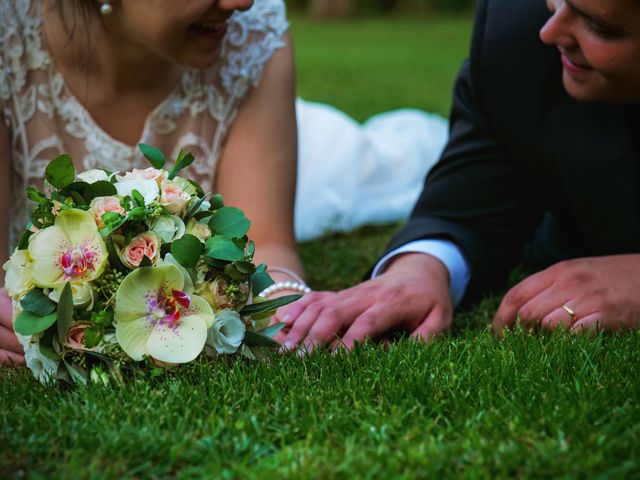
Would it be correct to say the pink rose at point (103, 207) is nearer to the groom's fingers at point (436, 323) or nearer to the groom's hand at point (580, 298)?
the groom's fingers at point (436, 323)

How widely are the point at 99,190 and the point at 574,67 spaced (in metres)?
1.28

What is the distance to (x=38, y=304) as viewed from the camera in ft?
6.66

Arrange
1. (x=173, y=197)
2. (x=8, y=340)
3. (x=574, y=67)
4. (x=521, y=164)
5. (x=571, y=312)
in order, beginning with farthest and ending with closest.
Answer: (x=521, y=164) → (x=574, y=67) → (x=571, y=312) → (x=8, y=340) → (x=173, y=197)

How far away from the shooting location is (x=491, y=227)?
10.5 feet

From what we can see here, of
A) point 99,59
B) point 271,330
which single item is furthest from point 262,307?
point 99,59

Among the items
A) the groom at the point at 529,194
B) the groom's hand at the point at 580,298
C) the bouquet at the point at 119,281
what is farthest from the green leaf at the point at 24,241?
the groom's hand at the point at 580,298

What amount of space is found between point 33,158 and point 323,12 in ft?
69.2

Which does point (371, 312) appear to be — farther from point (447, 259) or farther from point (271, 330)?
point (447, 259)

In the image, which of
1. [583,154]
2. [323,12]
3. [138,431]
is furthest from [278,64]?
[323,12]

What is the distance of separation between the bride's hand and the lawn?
66 mm

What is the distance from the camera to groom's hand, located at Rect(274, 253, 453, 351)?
2449 mm

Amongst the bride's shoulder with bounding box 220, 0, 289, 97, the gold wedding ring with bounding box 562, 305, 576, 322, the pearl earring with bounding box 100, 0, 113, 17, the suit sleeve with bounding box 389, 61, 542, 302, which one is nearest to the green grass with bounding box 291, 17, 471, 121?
the bride's shoulder with bounding box 220, 0, 289, 97

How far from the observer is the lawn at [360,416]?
5.44 feet

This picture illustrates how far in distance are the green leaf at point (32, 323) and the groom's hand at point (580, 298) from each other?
1.16 meters
